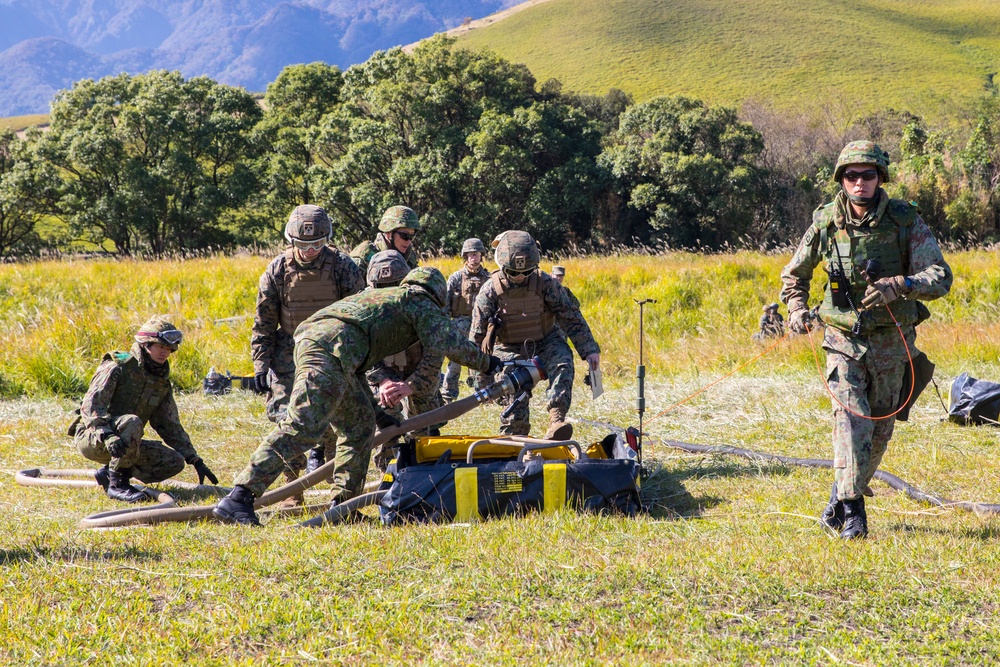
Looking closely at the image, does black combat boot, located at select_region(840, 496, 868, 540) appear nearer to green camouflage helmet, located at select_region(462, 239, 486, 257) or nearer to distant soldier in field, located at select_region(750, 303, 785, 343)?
green camouflage helmet, located at select_region(462, 239, 486, 257)

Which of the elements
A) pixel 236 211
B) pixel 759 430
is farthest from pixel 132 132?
pixel 759 430

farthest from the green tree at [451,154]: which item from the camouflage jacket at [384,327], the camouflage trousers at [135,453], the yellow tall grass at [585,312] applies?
the camouflage jacket at [384,327]

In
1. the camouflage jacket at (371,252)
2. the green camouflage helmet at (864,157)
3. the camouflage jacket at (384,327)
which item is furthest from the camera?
the camouflage jacket at (371,252)

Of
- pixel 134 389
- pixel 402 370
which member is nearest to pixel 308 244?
pixel 402 370

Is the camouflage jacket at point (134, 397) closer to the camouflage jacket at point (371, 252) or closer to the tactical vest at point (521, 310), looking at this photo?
the camouflage jacket at point (371, 252)

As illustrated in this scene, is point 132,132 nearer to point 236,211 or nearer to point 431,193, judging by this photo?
point 236,211

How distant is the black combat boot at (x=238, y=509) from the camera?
18.5 ft

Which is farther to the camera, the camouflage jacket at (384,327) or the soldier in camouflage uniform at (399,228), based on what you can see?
the soldier in camouflage uniform at (399,228)

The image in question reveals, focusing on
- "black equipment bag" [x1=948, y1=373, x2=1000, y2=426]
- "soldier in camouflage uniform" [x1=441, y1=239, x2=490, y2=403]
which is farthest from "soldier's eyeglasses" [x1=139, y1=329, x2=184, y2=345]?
"black equipment bag" [x1=948, y1=373, x2=1000, y2=426]

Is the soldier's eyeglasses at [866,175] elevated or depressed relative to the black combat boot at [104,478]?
elevated

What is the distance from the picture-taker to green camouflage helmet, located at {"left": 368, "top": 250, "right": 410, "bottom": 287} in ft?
22.4

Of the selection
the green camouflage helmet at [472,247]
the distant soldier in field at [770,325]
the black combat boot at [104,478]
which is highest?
the green camouflage helmet at [472,247]

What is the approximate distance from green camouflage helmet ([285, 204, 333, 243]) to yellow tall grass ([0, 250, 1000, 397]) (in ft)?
22.0

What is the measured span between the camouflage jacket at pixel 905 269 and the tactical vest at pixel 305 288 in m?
3.58
